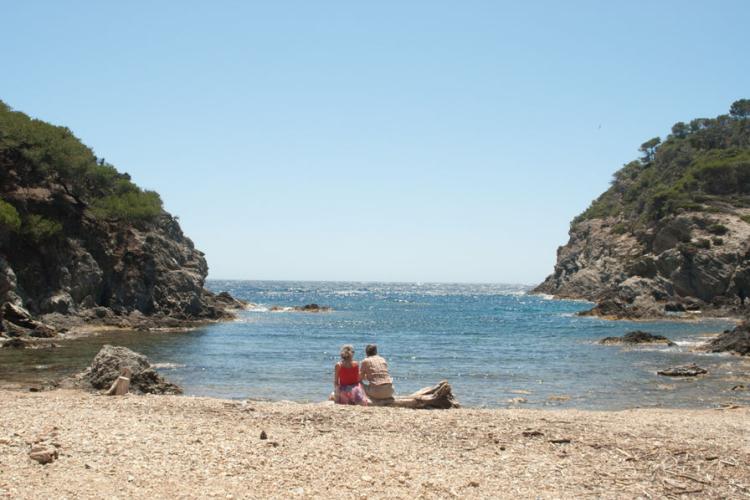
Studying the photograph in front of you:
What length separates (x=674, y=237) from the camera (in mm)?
86500

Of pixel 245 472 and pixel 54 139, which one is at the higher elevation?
pixel 54 139

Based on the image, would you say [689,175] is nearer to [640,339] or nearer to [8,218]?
[640,339]

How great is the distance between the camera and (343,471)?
30.7 ft

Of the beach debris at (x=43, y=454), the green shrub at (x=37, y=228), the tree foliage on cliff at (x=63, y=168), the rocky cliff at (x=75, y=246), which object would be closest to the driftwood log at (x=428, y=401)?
the beach debris at (x=43, y=454)

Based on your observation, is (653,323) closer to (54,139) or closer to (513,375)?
(513,375)

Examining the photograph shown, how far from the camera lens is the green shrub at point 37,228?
45031mm

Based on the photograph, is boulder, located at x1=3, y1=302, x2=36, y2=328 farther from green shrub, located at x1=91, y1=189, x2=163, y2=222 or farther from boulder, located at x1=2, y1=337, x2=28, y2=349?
green shrub, located at x1=91, y1=189, x2=163, y2=222

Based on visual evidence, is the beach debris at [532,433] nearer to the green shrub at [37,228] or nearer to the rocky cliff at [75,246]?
the rocky cliff at [75,246]

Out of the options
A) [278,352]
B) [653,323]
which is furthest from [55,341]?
[653,323]

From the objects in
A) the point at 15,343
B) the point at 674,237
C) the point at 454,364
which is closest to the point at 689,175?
the point at 674,237

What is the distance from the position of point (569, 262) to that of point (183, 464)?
13104 centimetres

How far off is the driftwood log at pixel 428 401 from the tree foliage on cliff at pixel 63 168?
3499cm

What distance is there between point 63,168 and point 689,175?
90.7 meters

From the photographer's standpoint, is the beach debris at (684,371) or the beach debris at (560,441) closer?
the beach debris at (560,441)
